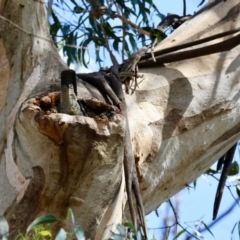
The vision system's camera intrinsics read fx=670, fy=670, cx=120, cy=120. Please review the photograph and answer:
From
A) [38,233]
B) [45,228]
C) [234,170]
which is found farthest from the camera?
[234,170]

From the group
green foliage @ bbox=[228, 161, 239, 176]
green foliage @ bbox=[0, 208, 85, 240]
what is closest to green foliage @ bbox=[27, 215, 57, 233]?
green foliage @ bbox=[0, 208, 85, 240]

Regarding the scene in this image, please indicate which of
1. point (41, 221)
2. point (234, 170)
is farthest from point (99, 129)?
point (234, 170)

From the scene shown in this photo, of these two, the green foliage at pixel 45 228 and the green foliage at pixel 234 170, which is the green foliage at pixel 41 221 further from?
the green foliage at pixel 234 170

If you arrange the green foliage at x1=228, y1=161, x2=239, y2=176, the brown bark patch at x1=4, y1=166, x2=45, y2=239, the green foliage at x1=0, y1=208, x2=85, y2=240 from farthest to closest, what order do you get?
the green foliage at x1=228, y1=161, x2=239, y2=176
the brown bark patch at x1=4, y1=166, x2=45, y2=239
the green foliage at x1=0, y1=208, x2=85, y2=240

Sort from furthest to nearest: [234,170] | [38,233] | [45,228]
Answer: [234,170], [45,228], [38,233]

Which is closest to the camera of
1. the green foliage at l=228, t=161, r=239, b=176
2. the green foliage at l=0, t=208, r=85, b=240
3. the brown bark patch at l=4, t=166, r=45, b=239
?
the green foliage at l=0, t=208, r=85, b=240

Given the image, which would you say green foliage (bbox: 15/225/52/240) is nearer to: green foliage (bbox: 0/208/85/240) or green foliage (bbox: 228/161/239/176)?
green foliage (bbox: 0/208/85/240)

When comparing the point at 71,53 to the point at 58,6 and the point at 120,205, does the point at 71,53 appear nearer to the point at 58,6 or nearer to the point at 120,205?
the point at 58,6

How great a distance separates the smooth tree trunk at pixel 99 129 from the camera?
3.50 feet

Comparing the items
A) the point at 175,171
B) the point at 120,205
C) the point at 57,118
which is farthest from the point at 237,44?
the point at 57,118

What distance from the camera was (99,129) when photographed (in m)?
1.04

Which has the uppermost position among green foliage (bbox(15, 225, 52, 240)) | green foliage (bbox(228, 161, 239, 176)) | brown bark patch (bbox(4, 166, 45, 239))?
brown bark patch (bbox(4, 166, 45, 239))

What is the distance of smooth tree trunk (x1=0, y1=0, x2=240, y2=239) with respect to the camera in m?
1.07

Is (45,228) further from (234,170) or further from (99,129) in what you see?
(234,170)
